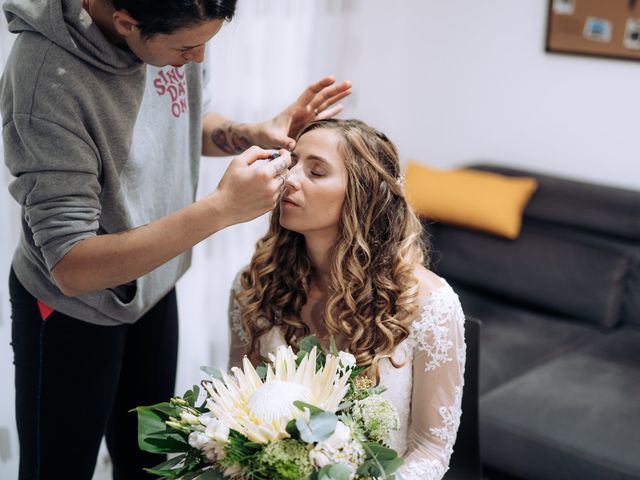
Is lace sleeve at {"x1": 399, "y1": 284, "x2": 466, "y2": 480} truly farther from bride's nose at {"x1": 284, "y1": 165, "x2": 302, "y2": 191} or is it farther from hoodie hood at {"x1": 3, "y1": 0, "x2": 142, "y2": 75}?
hoodie hood at {"x1": 3, "y1": 0, "x2": 142, "y2": 75}

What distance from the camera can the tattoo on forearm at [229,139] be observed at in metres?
1.93

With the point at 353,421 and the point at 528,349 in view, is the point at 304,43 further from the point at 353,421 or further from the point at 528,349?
the point at 353,421

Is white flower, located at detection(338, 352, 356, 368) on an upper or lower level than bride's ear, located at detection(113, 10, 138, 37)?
lower

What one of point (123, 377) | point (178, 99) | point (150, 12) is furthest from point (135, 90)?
point (123, 377)

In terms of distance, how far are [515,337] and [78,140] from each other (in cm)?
200

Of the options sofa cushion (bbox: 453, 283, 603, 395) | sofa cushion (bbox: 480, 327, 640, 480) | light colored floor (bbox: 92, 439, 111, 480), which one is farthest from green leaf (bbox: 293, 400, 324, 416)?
light colored floor (bbox: 92, 439, 111, 480)

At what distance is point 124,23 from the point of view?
1.42 metres

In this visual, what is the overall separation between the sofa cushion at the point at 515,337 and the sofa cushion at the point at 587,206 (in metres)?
0.38

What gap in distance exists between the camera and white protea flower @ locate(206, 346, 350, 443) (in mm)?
1163

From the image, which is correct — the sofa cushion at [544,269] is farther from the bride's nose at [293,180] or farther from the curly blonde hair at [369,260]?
the bride's nose at [293,180]

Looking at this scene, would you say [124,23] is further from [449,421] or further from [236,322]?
[449,421]

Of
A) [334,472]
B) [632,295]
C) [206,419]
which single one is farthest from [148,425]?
[632,295]

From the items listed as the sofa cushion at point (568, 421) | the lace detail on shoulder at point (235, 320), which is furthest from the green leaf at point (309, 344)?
the sofa cushion at point (568, 421)

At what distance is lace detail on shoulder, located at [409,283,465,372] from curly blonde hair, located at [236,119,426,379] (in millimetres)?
28
